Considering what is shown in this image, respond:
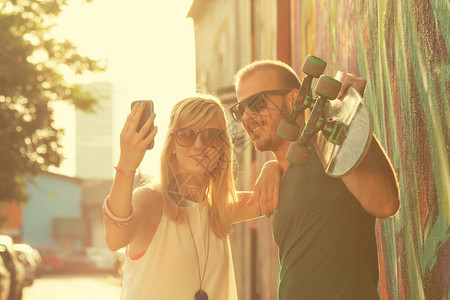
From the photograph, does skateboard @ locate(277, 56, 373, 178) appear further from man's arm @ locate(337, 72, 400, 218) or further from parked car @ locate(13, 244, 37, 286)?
parked car @ locate(13, 244, 37, 286)

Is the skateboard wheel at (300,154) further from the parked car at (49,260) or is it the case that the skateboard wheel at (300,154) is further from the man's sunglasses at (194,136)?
the parked car at (49,260)

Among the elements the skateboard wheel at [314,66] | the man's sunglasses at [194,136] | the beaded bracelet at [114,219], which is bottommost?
the beaded bracelet at [114,219]

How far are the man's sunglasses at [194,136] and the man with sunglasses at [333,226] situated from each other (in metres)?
0.78

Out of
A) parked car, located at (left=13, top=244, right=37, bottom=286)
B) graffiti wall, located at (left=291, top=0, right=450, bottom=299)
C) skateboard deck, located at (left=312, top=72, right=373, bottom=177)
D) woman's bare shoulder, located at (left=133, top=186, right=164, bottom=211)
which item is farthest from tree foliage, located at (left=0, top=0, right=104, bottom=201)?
skateboard deck, located at (left=312, top=72, right=373, bottom=177)

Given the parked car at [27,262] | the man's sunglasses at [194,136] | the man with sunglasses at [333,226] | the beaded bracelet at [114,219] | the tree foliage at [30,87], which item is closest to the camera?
the man with sunglasses at [333,226]

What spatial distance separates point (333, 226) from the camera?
3047 millimetres

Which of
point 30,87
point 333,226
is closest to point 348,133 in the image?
point 333,226

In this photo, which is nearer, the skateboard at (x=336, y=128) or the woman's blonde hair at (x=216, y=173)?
the skateboard at (x=336, y=128)

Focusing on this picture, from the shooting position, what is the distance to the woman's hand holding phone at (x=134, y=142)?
3404mm

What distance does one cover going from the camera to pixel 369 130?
2.40 m

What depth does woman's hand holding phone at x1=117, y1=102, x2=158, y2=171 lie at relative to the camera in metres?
3.40

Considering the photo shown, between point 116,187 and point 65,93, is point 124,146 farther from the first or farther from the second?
point 65,93

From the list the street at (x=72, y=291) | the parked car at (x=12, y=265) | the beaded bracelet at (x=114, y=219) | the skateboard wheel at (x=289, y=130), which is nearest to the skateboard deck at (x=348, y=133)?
the skateboard wheel at (x=289, y=130)

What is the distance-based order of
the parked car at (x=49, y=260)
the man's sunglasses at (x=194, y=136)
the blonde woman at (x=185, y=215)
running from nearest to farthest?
the blonde woman at (x=185, y=215) → the man's sunglasses at (x=194, y=136) → the parked car at (x=49, y=260)
